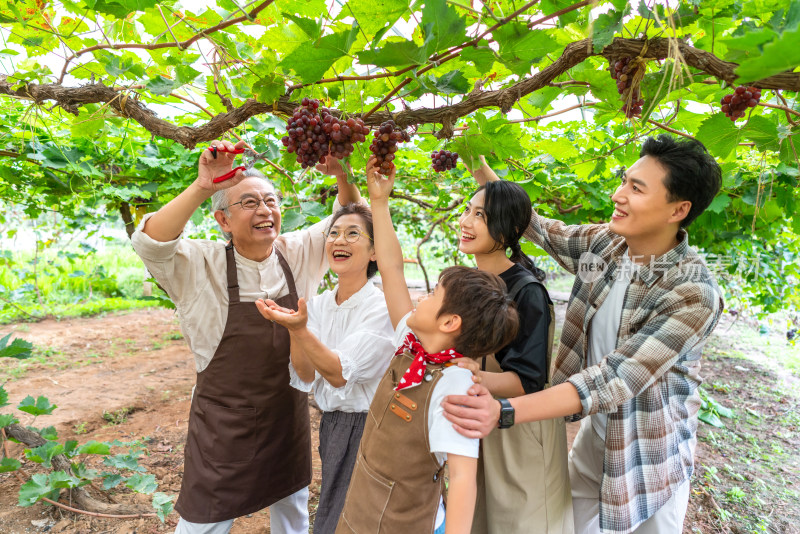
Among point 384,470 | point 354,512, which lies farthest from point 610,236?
point 354,512

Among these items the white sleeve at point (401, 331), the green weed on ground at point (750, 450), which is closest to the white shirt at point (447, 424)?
the white sleeve at point (401, 331)

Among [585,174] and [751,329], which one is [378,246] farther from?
[751,329]

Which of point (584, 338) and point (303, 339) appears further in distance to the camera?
point (584, 338)

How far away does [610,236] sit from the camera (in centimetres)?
180

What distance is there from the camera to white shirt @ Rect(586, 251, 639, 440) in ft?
5.23

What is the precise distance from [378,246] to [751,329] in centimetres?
1107

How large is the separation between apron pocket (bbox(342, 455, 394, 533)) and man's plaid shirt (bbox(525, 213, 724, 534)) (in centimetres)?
61

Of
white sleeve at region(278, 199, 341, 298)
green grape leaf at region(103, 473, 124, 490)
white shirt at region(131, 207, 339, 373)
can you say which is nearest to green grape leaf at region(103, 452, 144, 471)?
green grape leaf at region(103, 473, 124, 490)

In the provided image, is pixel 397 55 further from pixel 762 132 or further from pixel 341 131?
pixel 762 132

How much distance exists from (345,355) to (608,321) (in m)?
0.90

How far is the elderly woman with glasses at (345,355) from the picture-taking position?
62.9 inches

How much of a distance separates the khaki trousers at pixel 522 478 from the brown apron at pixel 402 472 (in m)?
0.24

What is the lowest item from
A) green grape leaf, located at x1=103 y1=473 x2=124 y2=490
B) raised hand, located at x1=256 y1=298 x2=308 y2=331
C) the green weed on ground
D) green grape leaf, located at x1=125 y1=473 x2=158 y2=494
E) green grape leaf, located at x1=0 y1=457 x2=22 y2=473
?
the green weed on ground

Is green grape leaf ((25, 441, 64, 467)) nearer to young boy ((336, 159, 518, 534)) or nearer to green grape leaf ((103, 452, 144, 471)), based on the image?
green grape leaf ((103, 452, 144, 471))
